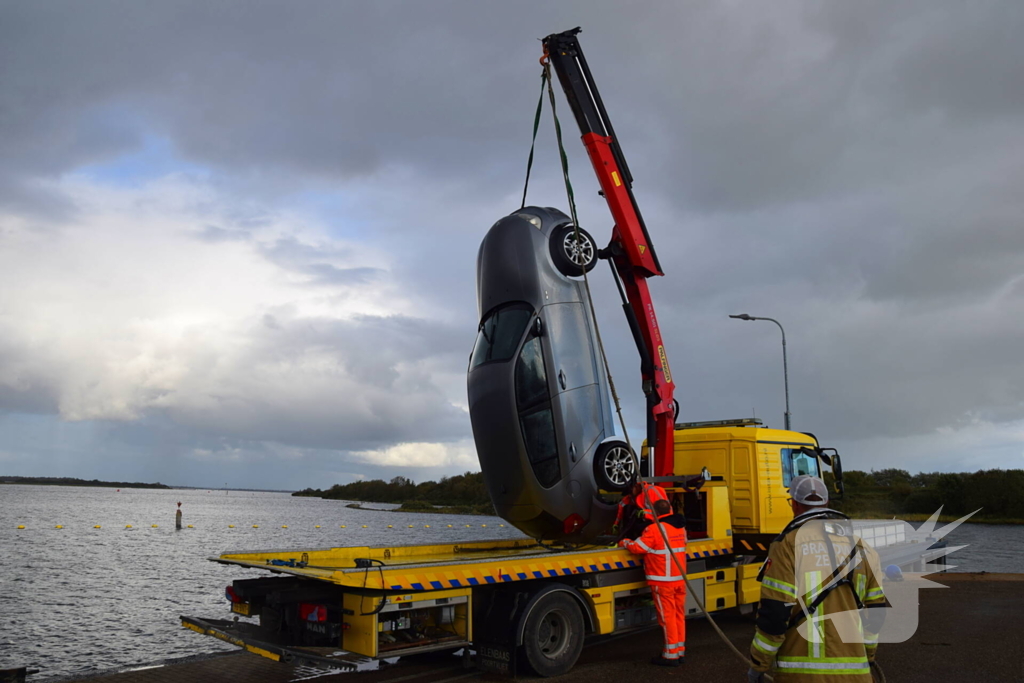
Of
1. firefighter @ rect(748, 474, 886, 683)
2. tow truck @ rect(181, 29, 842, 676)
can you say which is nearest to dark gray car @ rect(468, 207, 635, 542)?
tow truck @ rect(181, 29, 842, 676)

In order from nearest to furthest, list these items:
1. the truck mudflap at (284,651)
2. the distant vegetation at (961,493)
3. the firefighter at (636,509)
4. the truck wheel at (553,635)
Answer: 1. the truck mudflap at (284,651)
2. the truck wheel at (553,635)
3. the firefighter at (636,509)
4. the distant vegetation at (961,493)

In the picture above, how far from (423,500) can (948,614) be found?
98.4 m

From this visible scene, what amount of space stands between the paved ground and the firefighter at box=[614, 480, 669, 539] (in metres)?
1.51

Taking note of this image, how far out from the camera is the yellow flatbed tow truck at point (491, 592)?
692 cm

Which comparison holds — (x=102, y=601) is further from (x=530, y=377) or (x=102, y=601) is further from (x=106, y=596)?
(x=530, y=377)

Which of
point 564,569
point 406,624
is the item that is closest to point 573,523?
point 564,569

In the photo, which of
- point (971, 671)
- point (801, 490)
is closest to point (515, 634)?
point (801, 490)

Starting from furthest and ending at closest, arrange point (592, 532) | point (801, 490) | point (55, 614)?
point (55, 614), point (592, 532), point (801, 490)

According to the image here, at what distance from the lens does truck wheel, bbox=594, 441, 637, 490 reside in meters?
9.73

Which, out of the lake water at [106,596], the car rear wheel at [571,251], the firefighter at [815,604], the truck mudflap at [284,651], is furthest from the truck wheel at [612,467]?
the lake water at [106,596]

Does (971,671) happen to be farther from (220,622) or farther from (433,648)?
(220,622)

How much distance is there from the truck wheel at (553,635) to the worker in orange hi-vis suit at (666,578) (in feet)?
3.28

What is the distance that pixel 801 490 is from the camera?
167 inches

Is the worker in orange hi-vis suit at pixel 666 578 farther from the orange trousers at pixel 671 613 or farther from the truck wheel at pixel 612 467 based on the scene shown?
the truck wheel at pixel 612 467
